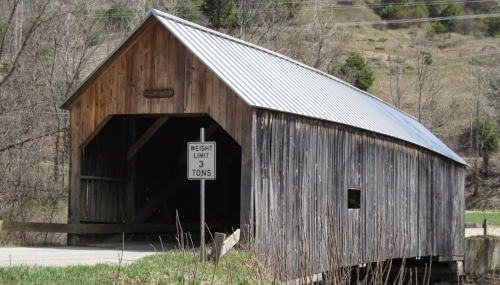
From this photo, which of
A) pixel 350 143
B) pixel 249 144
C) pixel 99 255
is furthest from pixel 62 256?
pixel 350 143

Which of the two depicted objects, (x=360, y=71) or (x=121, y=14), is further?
(x=360, y=71)

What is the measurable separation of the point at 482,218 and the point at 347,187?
20327 mm

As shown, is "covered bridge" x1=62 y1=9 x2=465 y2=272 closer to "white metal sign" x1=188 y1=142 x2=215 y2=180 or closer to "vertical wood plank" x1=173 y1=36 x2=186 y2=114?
"vertical wood plank" x1=173 y1=36 x2=186 y2=114

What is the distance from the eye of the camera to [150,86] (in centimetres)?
1486

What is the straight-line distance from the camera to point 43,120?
28.8 m

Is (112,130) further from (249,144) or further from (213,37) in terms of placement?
(249,144)

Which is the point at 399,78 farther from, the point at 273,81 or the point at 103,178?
the point at 103,178

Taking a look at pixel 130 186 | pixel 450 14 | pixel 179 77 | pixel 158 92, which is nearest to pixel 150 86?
pixel 158 92

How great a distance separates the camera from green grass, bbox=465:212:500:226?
33.1 meters

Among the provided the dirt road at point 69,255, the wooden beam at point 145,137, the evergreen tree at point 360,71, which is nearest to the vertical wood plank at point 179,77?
the wooden beam at point 145,137

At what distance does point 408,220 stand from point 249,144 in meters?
8.32

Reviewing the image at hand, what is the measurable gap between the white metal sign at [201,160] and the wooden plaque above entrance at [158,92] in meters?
3.74

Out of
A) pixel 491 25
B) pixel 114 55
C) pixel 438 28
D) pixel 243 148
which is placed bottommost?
pixel 243 148

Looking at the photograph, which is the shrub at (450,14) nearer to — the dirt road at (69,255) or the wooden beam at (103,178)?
the wooden beam at (103,178)
